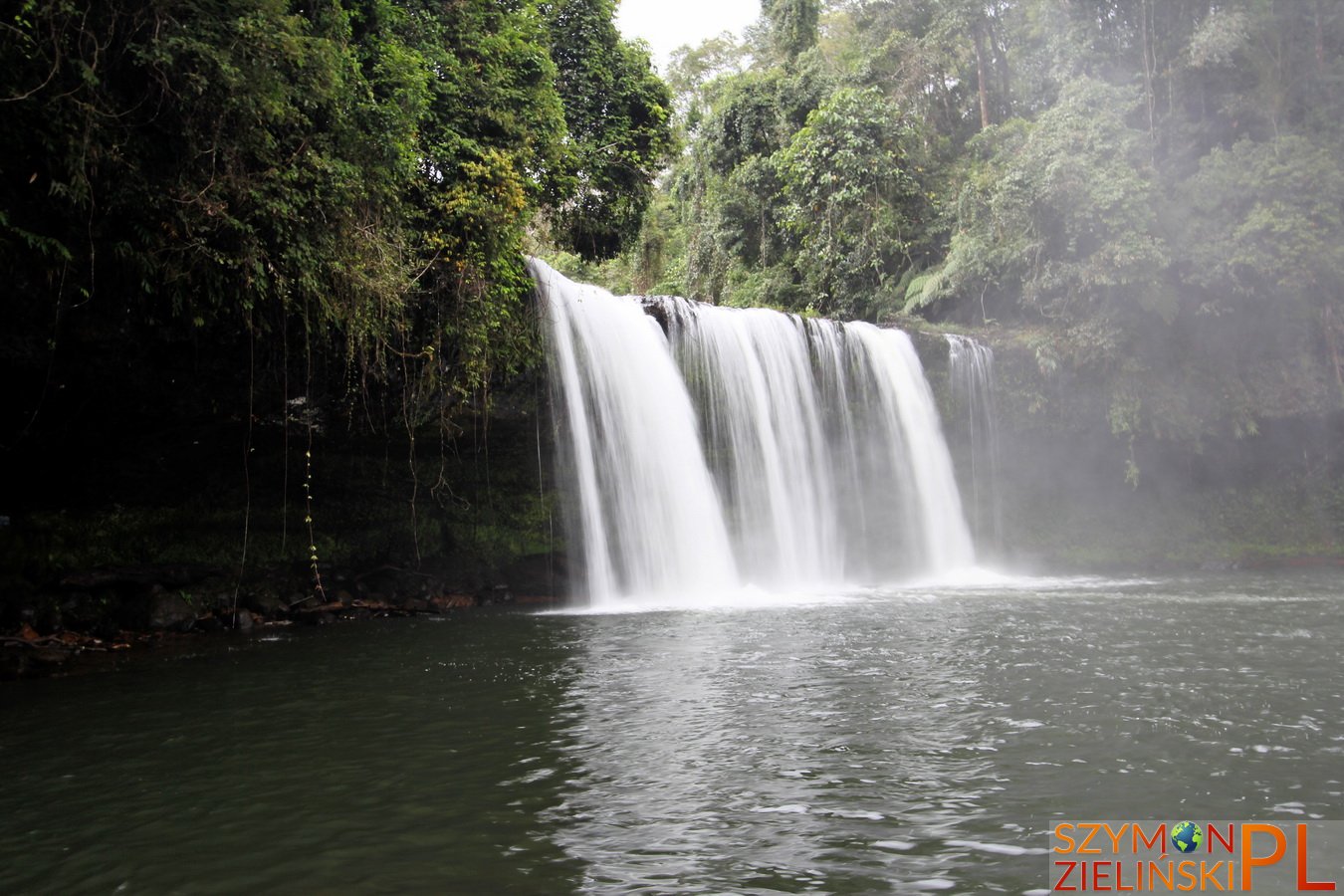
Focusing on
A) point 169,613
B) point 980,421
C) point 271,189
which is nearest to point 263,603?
point 169,613

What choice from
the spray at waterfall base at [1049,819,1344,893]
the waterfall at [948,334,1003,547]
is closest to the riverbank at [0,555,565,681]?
the spray at waterfall base at [1049,819,1344,893]

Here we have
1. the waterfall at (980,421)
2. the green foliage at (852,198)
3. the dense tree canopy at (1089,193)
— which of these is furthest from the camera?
the green foliage at (852,198)

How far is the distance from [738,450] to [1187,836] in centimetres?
1175

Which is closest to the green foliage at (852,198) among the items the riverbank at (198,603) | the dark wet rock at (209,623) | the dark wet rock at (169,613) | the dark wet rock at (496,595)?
the riverbank at (198,603)

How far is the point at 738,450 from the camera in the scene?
15.3 m

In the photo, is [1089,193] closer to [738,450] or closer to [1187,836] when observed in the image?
[738,450]

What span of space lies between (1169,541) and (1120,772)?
58.8 feet

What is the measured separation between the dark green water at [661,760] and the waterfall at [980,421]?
32.5 ft

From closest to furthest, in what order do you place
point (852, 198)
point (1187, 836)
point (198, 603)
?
point (1187, 836), point (198, 603), point (852, 198)

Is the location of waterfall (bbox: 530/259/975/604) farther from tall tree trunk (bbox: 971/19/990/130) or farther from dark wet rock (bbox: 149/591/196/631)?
tall tree trunk (bbox: 971/19/990/130)

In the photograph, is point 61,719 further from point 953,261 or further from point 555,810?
point 953,261

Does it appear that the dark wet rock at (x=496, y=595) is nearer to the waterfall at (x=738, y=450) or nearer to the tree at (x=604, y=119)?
the waterfall at (x=738, y=450)

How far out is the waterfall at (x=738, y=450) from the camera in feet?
44.7

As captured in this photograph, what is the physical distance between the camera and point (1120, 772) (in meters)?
4.55
